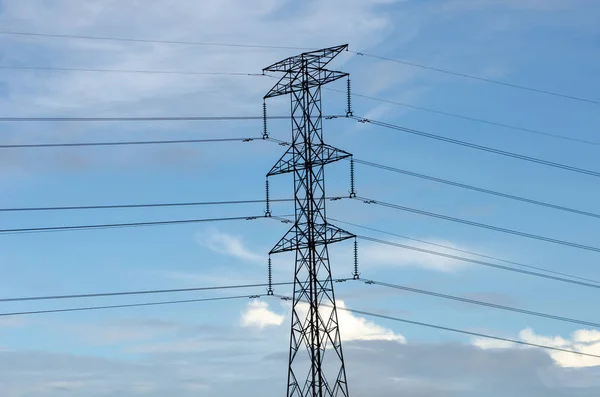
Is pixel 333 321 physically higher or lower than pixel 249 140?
lower

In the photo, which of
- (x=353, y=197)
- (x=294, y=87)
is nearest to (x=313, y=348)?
(x=353, y=197)

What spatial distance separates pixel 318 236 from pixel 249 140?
10.9 metres

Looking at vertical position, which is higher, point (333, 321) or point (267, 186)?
point (267, 186)

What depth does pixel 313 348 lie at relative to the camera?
94.2 metres

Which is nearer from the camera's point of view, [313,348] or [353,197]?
[313,348]

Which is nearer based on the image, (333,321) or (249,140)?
(333,321)

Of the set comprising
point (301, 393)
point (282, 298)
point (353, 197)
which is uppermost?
point (353, 197)

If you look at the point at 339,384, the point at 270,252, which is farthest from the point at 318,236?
the point at 339,384

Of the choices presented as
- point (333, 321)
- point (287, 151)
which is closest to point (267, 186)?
point (287, 151)

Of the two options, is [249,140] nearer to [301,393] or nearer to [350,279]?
[350,279]

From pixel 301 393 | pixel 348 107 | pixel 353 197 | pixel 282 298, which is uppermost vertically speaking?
pixel 348 107

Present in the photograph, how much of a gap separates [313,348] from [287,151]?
14.2m

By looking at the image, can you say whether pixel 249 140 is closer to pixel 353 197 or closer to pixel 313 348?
pixel 353 197

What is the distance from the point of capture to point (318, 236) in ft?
313
